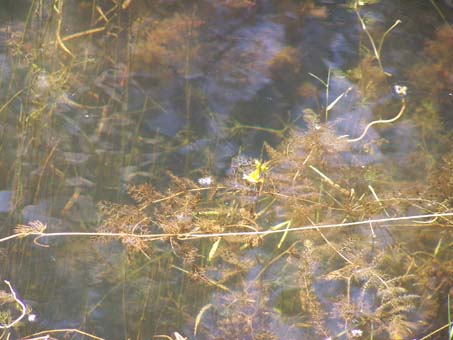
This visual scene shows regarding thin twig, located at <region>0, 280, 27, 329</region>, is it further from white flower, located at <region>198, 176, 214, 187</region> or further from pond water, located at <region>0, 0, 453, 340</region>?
white flower, located at <region>198, 176, 214, 187</region>

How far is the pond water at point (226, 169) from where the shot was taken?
228cm

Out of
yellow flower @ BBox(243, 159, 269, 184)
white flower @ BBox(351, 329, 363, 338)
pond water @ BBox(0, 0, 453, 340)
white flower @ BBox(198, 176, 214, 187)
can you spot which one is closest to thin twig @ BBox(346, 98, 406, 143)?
pond water @ BBox(0, 0, 453, 340)

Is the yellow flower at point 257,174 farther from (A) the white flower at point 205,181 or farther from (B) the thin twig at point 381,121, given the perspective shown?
(B) the thin twig at point 381,121

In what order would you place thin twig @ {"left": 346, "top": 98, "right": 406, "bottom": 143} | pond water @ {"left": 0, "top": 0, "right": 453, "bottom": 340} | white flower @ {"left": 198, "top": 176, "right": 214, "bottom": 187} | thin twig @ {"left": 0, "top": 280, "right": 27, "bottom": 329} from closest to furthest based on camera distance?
thin twig @ {"left": 0, "top": 280, "right": 27, "bottom": 329} < pond water @ {"left": 0, "top": 0, "right": 453, "bottom": 340} < white flower @ {"left": 198, "top": 176, "right": 214, "bottom": 187} < thin twig @ {"left": 346, "top": 98, "right": 406, "bottom": 143}

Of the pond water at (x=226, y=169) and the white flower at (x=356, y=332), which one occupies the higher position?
the pond water at (x=226, y=169)

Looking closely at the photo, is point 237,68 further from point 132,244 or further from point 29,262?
point 29,262

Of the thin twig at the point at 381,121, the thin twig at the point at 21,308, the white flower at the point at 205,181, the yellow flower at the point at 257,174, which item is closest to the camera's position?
the thin twig at the point at 21,308

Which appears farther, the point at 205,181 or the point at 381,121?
the point at 381,121

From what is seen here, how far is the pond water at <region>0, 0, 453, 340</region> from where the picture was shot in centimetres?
228

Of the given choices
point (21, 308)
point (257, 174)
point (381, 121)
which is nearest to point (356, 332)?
point (257, 174)

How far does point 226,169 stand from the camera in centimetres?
260

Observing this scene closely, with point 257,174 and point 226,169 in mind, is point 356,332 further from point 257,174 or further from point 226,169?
point 226,169

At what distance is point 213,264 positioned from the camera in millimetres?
2355

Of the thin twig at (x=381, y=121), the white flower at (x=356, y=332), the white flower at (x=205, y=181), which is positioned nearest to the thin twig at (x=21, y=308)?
the white flower at (x=205, y=181)
